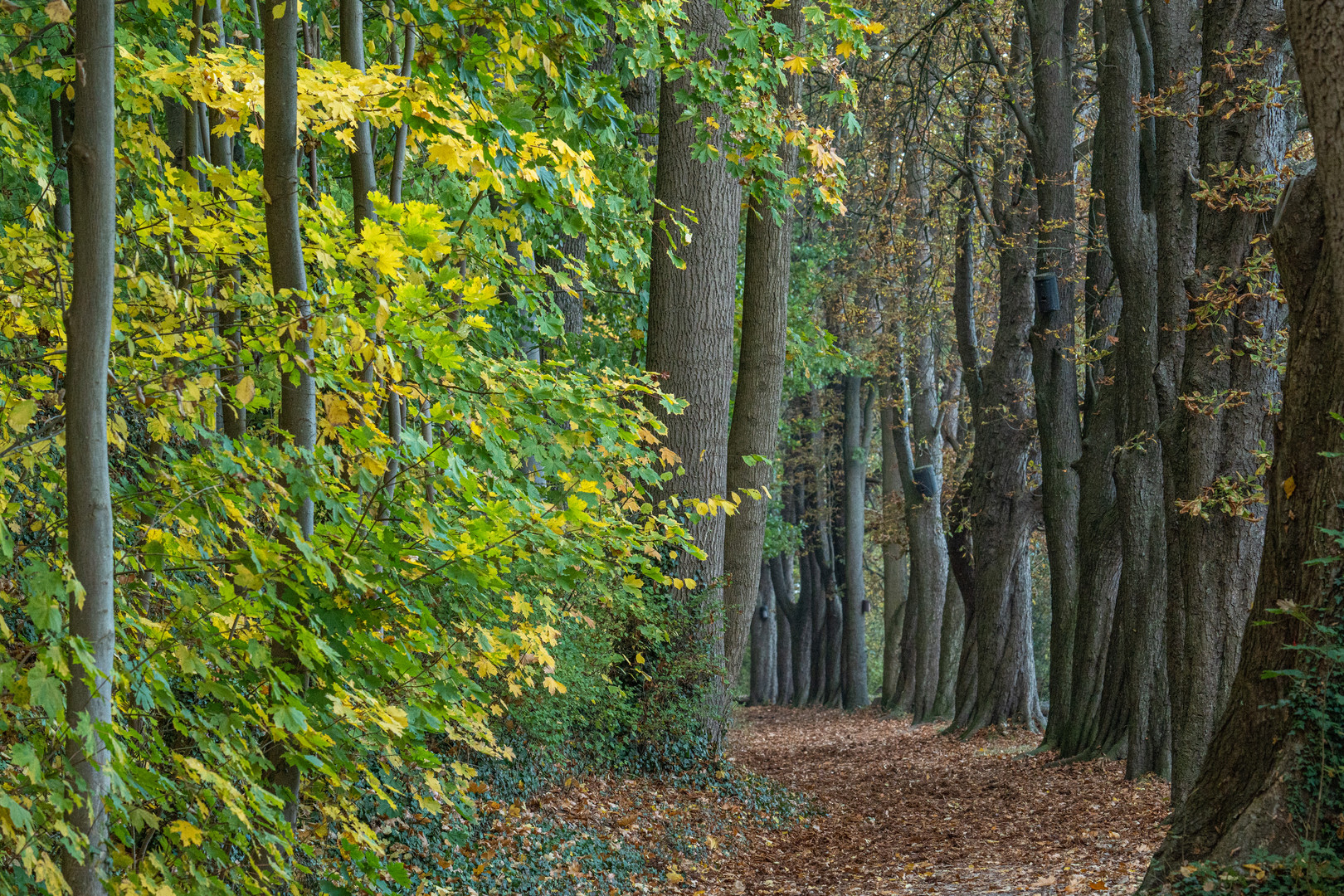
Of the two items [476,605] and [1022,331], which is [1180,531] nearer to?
[476,605]

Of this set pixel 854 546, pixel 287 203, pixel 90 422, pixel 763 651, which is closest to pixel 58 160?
pixel 287 203

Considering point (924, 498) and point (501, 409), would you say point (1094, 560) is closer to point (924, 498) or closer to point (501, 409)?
point (924, 498)

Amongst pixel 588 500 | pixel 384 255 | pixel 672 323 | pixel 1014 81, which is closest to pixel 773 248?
pixel 672 323

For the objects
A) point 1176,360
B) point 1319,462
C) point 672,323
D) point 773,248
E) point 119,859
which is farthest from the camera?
point 773,248

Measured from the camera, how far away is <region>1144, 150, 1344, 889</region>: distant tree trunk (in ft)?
15.0

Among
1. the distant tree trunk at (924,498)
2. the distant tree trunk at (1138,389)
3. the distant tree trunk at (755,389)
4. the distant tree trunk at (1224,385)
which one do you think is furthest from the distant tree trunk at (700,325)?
the distant tree trunk at (924,498)

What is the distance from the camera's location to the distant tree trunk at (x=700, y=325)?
10.9 meters

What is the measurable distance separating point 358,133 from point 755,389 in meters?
7.22

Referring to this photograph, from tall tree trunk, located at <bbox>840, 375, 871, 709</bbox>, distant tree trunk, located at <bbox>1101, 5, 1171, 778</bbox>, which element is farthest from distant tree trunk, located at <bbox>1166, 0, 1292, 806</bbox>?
tall tree trunk, located at <bbox>840, 375, 871, 709</bbox>

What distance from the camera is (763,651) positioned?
111 ft

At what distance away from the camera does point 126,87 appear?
17.3 ft

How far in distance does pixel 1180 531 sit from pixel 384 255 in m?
6.22

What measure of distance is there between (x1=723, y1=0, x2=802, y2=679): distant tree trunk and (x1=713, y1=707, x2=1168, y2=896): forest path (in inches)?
75.4

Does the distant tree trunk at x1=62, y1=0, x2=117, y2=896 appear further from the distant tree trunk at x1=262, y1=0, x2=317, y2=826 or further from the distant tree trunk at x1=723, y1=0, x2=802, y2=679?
the distant tree trunk at x1=723, y1=0, x2=802, y2=679
